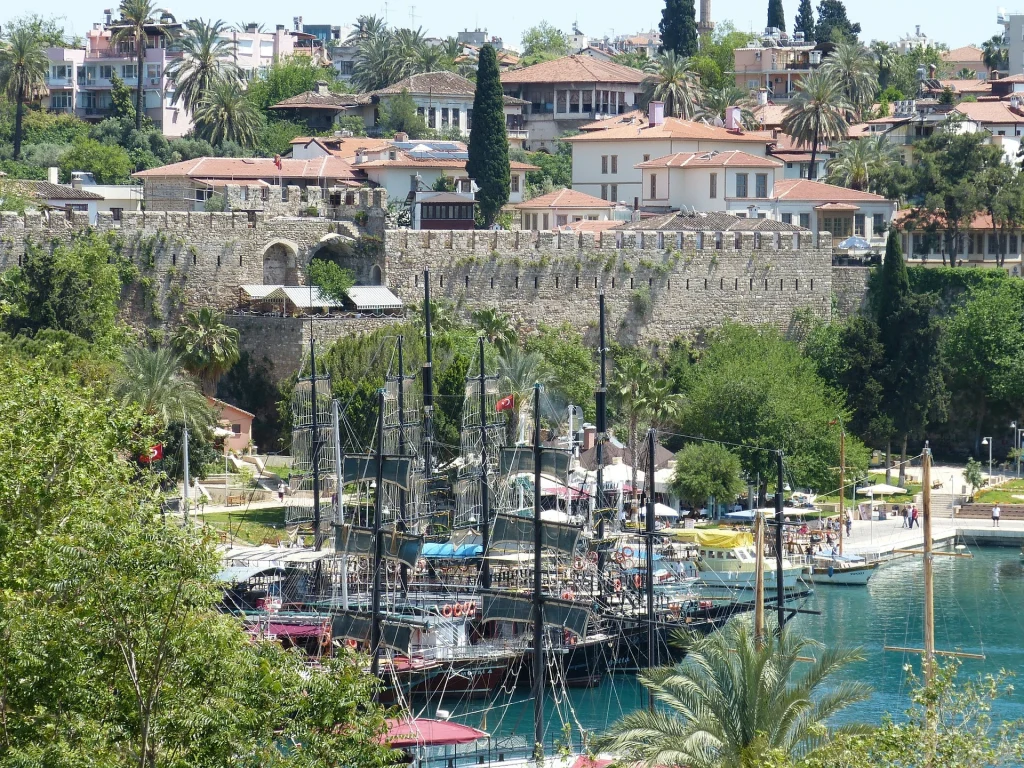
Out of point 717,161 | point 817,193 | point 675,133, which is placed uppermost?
point 675,133

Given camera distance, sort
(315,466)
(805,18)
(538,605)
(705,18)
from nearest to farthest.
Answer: (538,605), (315,466), (805,18), (705,18)

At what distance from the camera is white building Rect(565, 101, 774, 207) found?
78750mm

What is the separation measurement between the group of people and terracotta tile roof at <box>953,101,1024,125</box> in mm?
34519

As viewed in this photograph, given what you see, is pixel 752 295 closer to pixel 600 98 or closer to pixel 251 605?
pixel 251 605

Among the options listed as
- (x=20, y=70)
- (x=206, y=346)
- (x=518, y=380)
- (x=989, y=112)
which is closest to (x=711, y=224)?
(x=518, y=380)

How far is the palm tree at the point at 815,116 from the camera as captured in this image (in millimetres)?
86688

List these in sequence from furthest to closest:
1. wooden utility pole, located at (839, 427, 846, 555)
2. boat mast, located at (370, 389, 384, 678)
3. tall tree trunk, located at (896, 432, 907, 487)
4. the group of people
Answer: tall tree trunk, located at (896, 432, 907, 487) < the group of people < wooden utility pole, located at (839, 427, 846, 555) < boat mast, located at (370, 389, 384, 678)

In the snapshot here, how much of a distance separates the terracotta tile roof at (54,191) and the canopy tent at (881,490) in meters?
29.1

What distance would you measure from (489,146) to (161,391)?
79.7ft

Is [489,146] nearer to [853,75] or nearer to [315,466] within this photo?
[315,466]

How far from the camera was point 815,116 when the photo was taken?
86750 mm

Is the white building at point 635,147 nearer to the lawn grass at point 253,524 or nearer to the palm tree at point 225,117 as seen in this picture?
the palm tree at point 225,117

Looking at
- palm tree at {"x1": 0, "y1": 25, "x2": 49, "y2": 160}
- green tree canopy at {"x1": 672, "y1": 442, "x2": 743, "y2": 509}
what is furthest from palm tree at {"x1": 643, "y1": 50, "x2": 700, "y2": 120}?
green tree canopy at {"x1": 672, "y1": 442, "x2": 743, "y2": 509}

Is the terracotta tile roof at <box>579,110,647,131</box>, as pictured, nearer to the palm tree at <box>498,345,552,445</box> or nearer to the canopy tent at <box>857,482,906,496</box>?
the palm tree at <box>498,345,552,445</box>
